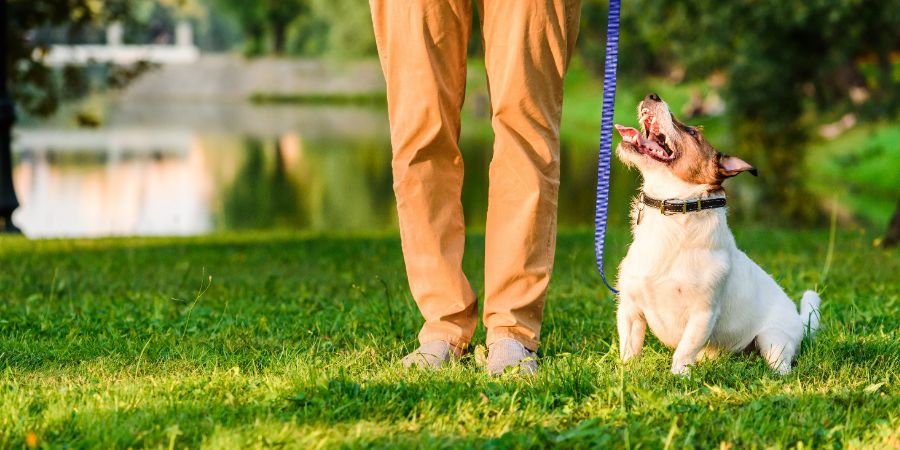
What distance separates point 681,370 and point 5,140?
929 cm

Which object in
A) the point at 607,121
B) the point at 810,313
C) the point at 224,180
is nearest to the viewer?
the point at 607,121

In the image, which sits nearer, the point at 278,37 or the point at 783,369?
the point at 783,369

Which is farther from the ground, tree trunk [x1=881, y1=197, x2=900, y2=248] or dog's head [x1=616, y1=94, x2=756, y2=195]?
dog's head [x1=616, y1=94, x2=756, y2=195]

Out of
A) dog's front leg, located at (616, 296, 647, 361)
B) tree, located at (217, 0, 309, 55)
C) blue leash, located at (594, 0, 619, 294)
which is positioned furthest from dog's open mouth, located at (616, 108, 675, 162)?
tree, located at (217, 0, 309, 55)

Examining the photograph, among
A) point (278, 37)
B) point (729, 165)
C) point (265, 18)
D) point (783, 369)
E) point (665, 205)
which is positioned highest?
point (729, 165)

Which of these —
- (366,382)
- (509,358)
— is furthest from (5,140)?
(366,382)

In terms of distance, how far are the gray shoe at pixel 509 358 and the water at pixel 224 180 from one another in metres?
10.3

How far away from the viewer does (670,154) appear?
4.27m

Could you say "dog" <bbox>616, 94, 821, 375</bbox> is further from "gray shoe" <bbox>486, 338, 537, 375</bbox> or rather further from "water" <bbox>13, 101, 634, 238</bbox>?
"water" <bbox>13, 101, 634, 238</bbox>

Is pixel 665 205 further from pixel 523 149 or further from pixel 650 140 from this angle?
pixel 523 149

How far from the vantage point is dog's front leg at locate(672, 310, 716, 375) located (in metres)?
4.21

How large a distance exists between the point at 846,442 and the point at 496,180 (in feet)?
5.31

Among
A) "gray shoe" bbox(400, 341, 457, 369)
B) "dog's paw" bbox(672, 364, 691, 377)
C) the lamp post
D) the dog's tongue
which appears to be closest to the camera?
"dog's paw" bbox(672, 364, 691, 377)

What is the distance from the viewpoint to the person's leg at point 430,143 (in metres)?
4.28
